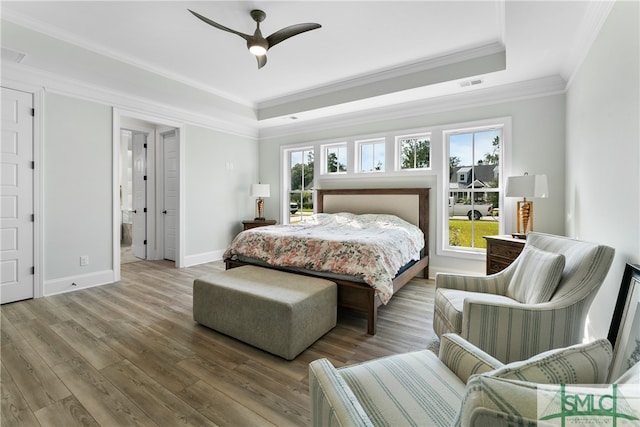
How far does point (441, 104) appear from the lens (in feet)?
13.6

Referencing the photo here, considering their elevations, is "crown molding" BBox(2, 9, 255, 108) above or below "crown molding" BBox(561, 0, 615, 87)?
above

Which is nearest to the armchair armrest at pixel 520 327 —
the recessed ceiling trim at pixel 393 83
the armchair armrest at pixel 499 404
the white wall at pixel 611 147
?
the white wall at pixel 611 147

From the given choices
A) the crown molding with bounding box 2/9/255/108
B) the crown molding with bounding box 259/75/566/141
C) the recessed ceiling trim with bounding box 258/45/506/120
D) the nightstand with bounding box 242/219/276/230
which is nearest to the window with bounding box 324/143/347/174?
the crown molding with bounding box 259/75/566/141

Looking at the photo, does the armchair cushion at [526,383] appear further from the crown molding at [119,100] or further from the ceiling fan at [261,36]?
the crown molding at [119,100]

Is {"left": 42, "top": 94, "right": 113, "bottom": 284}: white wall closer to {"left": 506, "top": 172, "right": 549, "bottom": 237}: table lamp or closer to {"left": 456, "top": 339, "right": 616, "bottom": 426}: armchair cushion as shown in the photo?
{"left": 456, "top": 339, "right": 616, "bottom": 426}: armchair cushion

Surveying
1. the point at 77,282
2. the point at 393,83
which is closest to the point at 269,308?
the point at 77,282

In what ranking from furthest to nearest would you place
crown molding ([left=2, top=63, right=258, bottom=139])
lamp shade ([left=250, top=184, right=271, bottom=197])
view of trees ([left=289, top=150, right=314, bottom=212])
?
view of trees ([left=289, top=150, right=314, bottom=212]), lamp shade ([left=250, top=184, right=271, bottom=197]), crown molding ([left=2, top=63, right=258, bottom=139])

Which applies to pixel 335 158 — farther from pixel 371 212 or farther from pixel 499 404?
pixel 499 404

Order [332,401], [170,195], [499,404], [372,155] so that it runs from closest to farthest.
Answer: [499,404]
[332,401]
[372,155]
[170,195]

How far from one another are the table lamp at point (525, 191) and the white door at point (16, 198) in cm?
540

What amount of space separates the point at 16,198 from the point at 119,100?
5.53 ft

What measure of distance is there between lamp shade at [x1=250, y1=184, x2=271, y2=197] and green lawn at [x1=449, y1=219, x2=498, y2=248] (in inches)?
132

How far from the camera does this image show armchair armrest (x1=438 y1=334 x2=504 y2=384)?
41.8 inches

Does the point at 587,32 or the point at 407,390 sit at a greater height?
the point at 587,32
